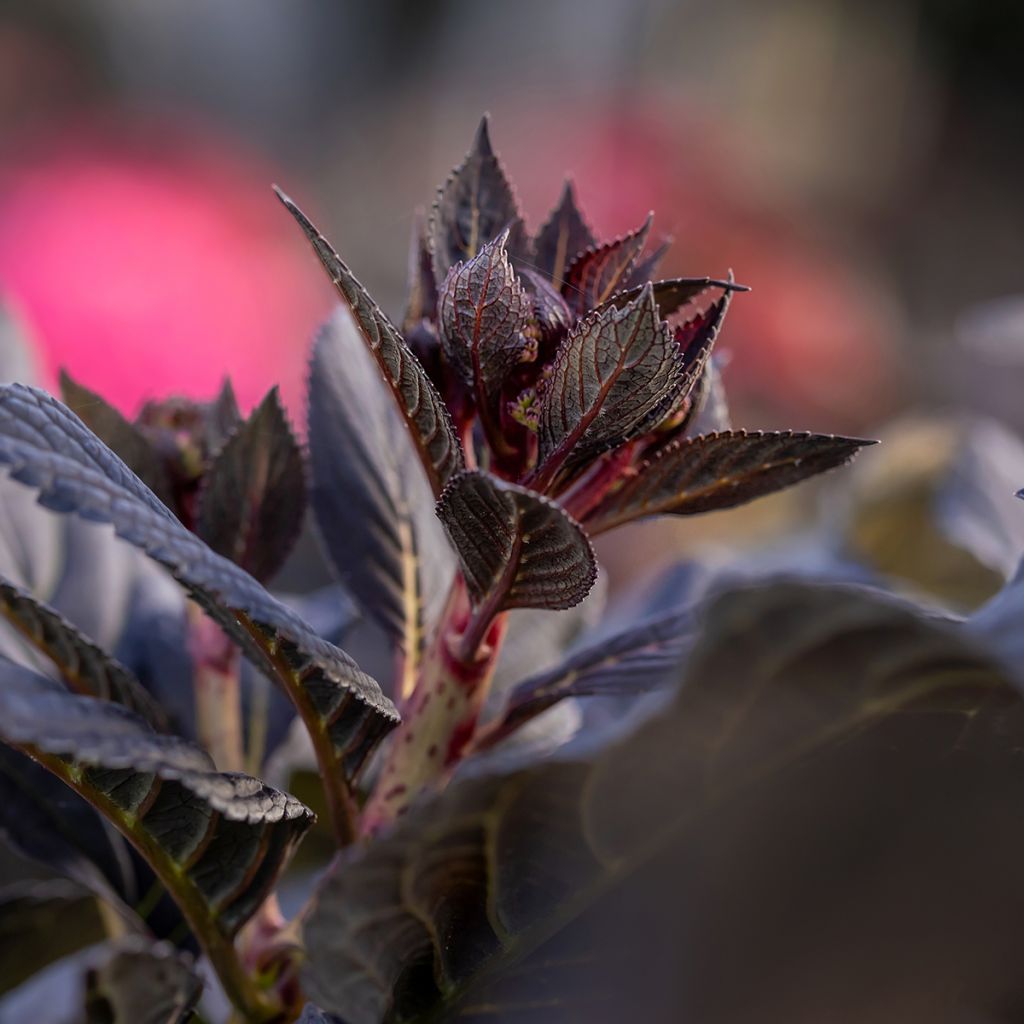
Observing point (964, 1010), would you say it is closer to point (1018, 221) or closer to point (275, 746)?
point (275, 746)

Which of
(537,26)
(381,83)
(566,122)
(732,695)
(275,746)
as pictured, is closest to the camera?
(732,695)

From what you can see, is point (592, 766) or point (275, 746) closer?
point (592, 766)

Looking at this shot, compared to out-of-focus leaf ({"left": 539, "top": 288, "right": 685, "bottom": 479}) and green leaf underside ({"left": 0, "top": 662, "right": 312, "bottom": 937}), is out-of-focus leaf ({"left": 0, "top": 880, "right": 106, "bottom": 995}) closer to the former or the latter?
green leaf underside ({"left": 0, "top": 662, "right": 312, "bottom": 937})

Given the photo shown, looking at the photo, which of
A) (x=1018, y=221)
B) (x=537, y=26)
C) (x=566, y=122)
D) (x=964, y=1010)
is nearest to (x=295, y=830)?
(x=964, y=1010)

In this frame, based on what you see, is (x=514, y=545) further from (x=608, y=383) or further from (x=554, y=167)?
(x=554, y=167)

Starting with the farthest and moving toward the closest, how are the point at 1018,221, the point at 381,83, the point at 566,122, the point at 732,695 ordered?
the point at 381,83 < the point at 1018,221 < the point at 566,122 < the point at 732,695

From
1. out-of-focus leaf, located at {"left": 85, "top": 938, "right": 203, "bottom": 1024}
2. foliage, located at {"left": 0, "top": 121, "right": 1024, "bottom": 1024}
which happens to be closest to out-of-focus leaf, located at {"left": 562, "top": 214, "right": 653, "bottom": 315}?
foliage, located at {"left": 0, "top": 121, "right": 1024, "bottom": 1024}

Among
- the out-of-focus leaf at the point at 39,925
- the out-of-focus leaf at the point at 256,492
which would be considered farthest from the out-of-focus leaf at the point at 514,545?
the out-of-focus leaf at the point at 39,925

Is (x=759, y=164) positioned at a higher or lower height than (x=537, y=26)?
lower
